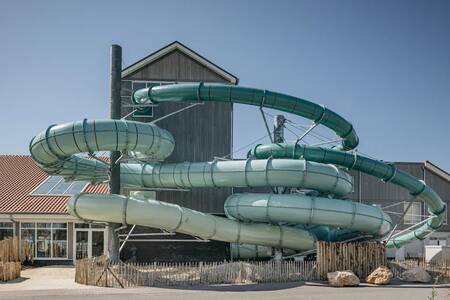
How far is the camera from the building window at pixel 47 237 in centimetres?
2858

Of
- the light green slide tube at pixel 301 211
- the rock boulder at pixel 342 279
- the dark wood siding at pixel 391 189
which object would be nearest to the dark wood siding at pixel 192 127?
the light green slide tube at pixel 301 211

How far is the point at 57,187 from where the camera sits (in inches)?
1250

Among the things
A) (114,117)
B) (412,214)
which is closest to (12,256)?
(114,117)

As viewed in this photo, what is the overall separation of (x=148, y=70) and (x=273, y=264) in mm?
14872

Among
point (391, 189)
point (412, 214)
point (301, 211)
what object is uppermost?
point (391, 189)

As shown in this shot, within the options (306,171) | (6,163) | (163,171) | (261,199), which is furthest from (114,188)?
(6,163)

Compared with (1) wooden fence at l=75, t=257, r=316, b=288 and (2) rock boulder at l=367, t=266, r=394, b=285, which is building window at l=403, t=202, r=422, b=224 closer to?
(2) rock boulder at l=367, t=266, r=394, b=285

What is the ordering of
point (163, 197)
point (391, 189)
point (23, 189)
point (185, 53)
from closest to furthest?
1. point (163, 197)
2. point (185, 53)
3. point (23, 189)
4. point (391, 189)

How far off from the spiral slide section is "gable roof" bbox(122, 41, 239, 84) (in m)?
2.78

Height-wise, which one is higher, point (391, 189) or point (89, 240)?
point (391, 189)

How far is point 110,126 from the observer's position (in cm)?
2075

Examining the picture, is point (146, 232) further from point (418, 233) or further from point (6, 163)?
point (418, 233)

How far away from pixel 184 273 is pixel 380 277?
29.8 ft

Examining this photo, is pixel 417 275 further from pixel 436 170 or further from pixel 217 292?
pixel 436 170
